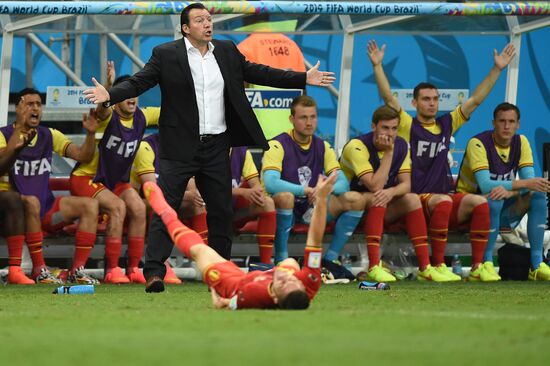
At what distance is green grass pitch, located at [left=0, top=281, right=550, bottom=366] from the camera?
5.14 m

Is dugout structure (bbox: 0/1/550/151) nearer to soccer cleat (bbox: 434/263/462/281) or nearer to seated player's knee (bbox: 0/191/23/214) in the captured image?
seated player's knee (bbox: 0/191/23/214)

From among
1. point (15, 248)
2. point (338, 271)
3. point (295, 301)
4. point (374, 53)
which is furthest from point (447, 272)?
point (295, 301)

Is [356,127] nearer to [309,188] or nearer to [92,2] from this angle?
[309,188]

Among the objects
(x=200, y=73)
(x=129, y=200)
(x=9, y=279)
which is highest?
(x=200, y=73)

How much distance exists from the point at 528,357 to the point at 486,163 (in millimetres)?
7953

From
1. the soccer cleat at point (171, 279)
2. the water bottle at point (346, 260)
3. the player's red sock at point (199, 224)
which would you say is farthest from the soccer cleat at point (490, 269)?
the soccer cleat at point (171, 279)

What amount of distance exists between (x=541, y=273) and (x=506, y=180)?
1.01 meters

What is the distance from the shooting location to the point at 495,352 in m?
5.32

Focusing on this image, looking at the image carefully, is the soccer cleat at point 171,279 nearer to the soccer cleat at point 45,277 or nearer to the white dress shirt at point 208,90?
the soccer cleat at point 45,277

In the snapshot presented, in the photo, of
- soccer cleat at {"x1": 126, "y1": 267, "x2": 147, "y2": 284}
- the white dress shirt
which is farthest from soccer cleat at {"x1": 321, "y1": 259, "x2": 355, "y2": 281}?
the white dress shirt

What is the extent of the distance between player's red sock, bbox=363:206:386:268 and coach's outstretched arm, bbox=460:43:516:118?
1.49 m

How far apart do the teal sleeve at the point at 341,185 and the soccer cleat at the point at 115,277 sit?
2170 mm

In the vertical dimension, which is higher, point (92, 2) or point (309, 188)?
point (92, 2)

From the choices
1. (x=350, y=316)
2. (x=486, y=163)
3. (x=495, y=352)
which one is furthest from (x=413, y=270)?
(x=495, y=352)
